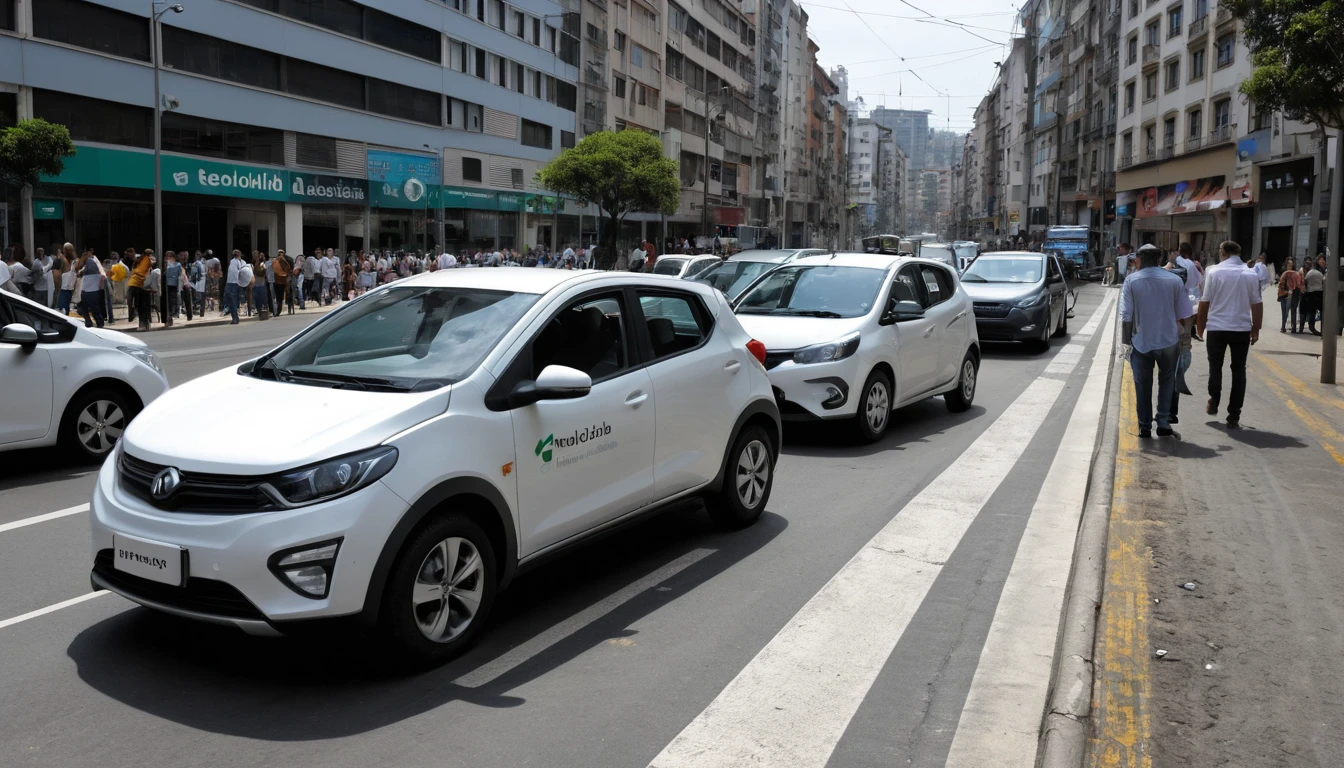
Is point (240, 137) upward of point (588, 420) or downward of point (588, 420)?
upward

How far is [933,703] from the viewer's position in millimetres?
4430

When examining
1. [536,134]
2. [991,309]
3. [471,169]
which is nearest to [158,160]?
[991,309]

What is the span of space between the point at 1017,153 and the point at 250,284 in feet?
335

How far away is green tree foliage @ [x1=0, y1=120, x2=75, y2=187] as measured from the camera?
998 inches

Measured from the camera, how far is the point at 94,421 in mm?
8891

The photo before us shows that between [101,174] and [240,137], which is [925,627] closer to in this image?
[101,174]

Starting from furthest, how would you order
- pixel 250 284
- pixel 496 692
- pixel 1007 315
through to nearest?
pixel 250 284 < pixel 1007 315 < pixel 496 692

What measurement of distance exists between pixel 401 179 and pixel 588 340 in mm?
40707

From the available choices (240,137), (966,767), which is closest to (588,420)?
(966,767)

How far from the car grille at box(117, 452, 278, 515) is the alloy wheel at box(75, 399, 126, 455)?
5.03 metres

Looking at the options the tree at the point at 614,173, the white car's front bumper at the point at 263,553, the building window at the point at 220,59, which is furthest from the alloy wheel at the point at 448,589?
the tree at the point at 614,173

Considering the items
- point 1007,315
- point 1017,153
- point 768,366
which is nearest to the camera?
point 768,366

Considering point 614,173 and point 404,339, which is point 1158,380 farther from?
point 614,173

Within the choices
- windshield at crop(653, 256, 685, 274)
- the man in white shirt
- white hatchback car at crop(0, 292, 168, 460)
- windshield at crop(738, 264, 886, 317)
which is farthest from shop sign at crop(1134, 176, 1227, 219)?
white hatchback car at crop(0, 292, 168, 460)
